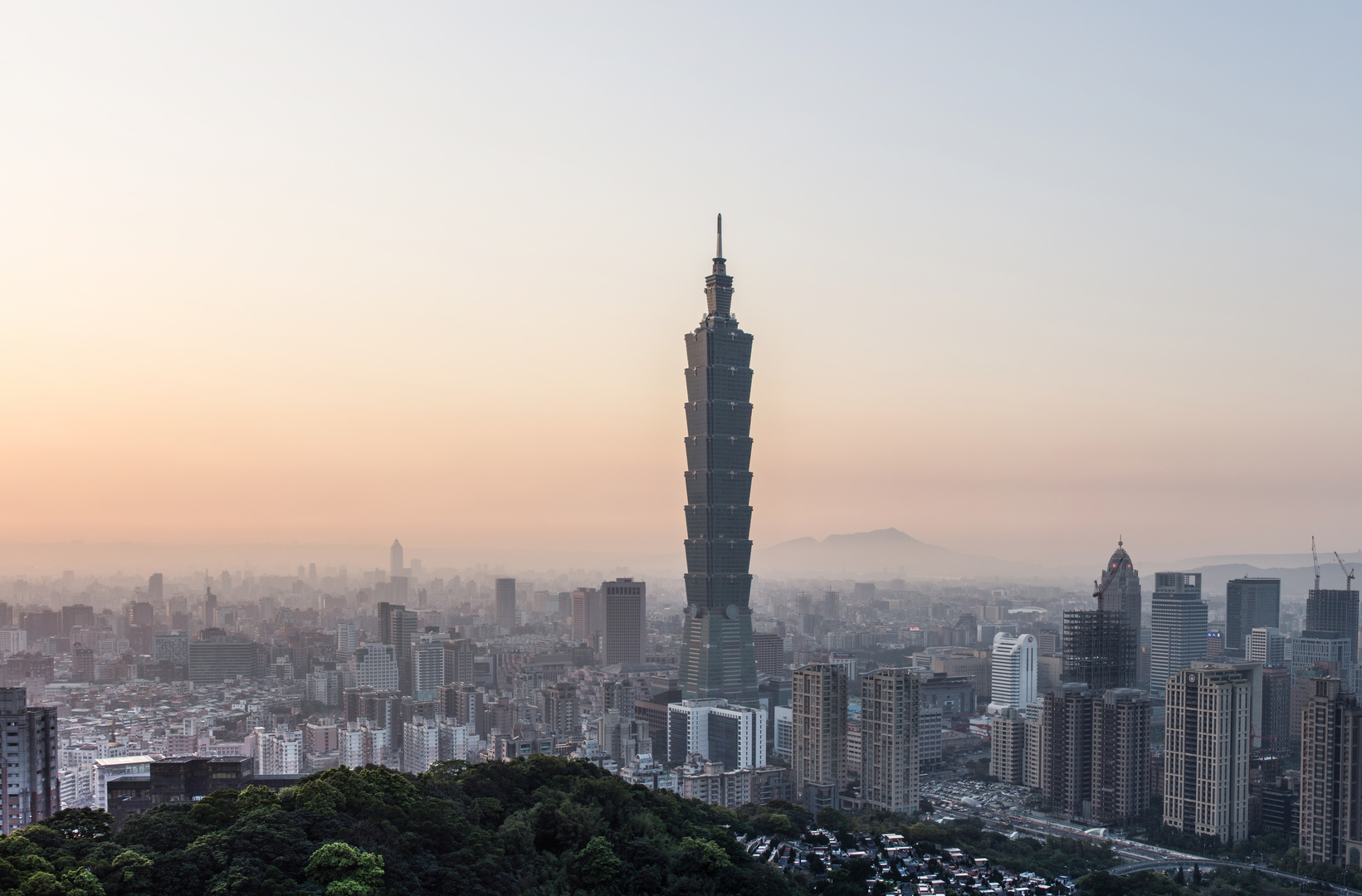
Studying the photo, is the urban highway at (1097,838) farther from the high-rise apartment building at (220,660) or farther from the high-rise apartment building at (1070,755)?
the high-rise apartment building at (220,660)

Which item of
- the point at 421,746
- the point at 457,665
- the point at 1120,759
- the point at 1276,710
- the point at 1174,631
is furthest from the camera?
the point at 1174,631

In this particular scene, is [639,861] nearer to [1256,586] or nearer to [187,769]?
[187,769]

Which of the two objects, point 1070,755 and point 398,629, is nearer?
point 1070,755

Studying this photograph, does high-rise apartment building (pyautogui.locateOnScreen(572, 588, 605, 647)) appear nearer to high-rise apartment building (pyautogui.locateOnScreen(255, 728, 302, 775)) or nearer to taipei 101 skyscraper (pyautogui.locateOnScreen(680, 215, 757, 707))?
taipei 101 skyscraper (pyautogui.locateOnScreen(680, 215, 757, 707))

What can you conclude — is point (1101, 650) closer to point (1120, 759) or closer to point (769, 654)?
point (1120, 759)

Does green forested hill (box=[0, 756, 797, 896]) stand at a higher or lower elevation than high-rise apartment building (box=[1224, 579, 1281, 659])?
higher

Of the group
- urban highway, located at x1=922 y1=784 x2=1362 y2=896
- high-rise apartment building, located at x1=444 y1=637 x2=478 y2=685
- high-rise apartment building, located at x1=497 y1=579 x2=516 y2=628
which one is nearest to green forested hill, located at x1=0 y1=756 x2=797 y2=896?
urban highway, located at x1=922 y1=784 x2=1362 y2=896

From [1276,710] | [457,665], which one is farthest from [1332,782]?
[457,665]
